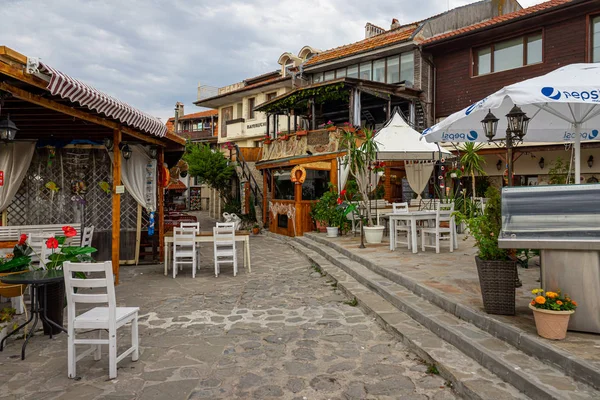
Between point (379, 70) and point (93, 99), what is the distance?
1520 cm

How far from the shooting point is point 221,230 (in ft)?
26.2

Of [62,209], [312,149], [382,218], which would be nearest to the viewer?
[62,209]

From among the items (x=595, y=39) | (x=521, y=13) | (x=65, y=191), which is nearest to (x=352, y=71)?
(x=521, y=13)

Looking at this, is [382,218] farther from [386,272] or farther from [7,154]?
[7,154]

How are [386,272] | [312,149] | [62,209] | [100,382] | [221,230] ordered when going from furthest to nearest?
[312,149] < [62,209] < [221,230] < [386,272] < [100,382]

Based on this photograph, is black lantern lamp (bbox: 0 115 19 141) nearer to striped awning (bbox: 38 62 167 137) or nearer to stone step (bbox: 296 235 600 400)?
striped awning (bbox: 38 62 167 137)

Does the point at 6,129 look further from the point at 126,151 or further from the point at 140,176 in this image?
the point at 140,176

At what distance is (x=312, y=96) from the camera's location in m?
16.7

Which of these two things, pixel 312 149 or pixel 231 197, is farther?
pixel 231 197

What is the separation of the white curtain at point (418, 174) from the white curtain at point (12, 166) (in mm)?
10711

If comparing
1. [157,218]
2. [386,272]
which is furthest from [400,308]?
[157,218]

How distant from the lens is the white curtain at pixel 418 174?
45.4ft

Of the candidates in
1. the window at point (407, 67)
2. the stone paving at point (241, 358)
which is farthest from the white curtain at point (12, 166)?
the window at point (407, 67)

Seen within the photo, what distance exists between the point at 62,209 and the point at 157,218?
2.04 m
